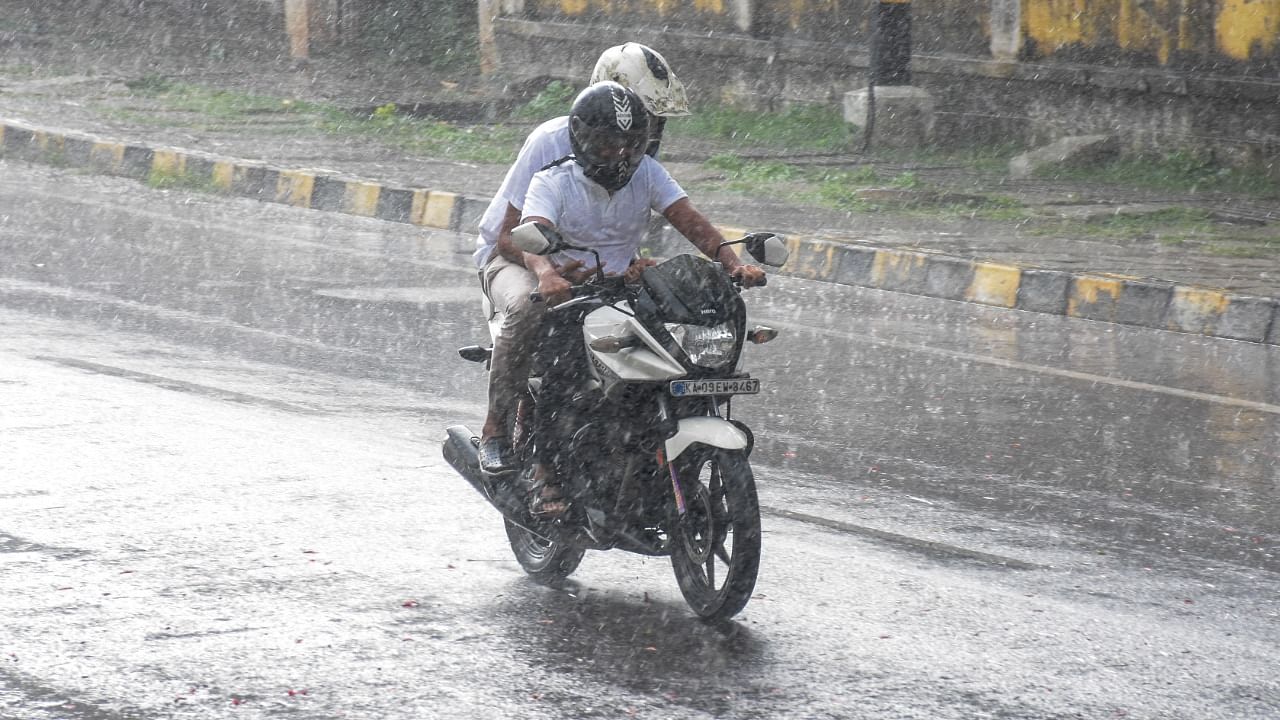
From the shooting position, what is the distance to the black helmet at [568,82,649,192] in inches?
190

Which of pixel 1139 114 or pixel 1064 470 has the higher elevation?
pixel 1139 114

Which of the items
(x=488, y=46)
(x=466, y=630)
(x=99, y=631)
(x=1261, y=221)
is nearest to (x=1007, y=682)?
(x=466, y=630)

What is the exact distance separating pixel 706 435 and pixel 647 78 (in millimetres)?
1046

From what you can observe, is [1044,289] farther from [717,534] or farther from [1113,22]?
[717,534]

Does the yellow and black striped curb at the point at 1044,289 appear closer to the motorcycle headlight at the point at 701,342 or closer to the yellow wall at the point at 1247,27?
the yellow wall at the point at 1247,27

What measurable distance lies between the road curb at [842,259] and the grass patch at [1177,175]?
404cm

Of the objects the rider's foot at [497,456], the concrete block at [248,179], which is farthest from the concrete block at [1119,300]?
the concrete block at [248,179]

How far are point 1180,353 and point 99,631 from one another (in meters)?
6.48

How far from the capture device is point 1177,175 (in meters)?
15.3

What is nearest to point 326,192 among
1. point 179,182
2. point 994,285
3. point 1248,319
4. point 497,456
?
point 179,182

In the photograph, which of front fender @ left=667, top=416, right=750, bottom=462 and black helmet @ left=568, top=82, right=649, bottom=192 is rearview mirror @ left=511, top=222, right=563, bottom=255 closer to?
black helmet @ left=568, top=82, right=649, bottom=192

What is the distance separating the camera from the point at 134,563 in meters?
5.22

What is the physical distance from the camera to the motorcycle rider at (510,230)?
5.03 m

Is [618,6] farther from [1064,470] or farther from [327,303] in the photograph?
[1064,470]
